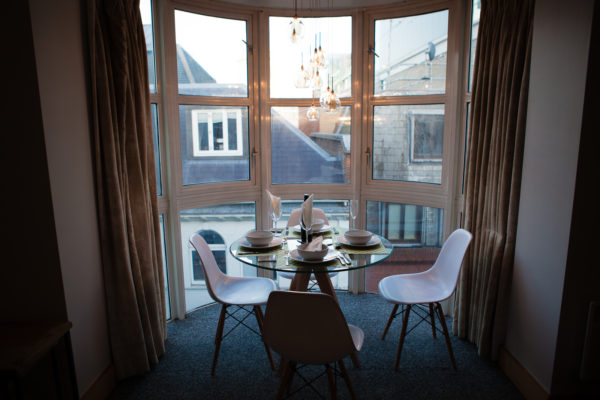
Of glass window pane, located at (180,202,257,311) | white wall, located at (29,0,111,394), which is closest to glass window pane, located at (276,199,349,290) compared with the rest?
glass window pane, located at (180,202,257,311)

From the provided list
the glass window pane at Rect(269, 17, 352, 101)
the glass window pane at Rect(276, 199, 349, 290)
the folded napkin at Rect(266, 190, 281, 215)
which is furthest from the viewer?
the glass window pane at Rect(276, 199, 349, 290)

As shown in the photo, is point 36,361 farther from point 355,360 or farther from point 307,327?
point 355,360

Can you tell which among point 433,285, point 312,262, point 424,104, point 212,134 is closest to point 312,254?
point 312,262

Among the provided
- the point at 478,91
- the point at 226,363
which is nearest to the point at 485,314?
the point at 478,91

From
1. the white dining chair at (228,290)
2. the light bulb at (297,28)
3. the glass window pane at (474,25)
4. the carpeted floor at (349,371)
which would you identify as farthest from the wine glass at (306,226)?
the glass window pane at (474,25)

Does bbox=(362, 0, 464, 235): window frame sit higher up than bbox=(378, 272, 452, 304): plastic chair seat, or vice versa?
bbox=(362, 0, 464, 235): window frame

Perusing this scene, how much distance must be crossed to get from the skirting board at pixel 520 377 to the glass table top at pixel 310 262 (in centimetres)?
97

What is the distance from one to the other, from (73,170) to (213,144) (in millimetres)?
1346

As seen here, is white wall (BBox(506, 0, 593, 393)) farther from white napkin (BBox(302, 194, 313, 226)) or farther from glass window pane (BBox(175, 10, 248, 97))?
glass window pane (BBox(175, 10, 248, 97))

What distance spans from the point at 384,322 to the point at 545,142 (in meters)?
1.78

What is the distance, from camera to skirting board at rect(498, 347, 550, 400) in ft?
6.54

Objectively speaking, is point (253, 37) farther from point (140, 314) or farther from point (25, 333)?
point (25, 333)

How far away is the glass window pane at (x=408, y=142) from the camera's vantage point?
309cm

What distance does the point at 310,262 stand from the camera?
2115mm
